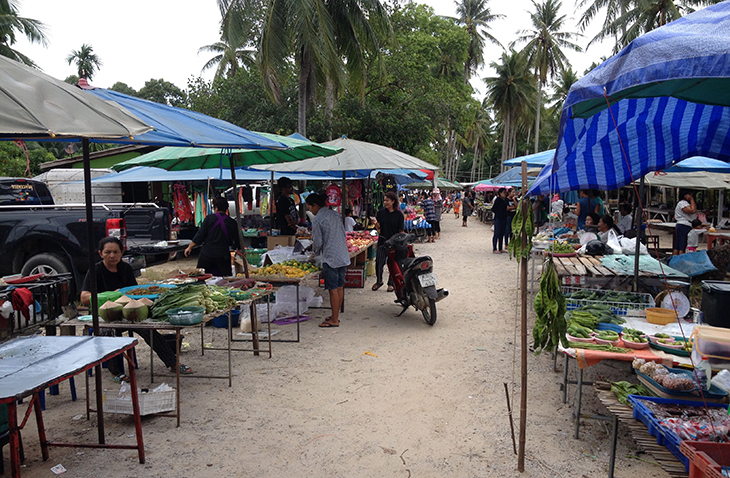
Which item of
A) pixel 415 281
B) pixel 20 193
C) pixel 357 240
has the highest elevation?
pixel 20 193

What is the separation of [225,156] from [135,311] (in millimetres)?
4878

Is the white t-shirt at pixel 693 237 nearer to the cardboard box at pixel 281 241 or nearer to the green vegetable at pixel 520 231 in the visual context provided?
the cardboard box at pixel 281 241

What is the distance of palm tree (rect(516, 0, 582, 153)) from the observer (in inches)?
1532

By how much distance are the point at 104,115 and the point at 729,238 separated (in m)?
14.1

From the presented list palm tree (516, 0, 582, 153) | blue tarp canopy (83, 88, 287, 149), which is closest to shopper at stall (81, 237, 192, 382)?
blue tarp canopy (83, 88, 287, 149)

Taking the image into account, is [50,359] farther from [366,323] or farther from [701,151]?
[701,151]

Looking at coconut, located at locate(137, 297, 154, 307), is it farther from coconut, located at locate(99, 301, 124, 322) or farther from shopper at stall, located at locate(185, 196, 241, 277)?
→ shopper at stall, located at locate(185, 196, 241, 277)

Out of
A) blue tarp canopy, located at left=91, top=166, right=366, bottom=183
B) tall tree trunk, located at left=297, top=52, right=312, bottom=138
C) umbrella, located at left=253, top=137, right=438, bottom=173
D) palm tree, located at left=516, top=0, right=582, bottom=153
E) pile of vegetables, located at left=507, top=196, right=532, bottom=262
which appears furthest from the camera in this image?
palm tree, located at left=516, top=0, right=582, bottom=153

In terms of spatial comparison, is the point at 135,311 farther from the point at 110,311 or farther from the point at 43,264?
the point at 43,264

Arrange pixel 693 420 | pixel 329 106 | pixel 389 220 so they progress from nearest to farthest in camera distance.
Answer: pixel 693 420 → pixel 389 220 → pixel 329 106

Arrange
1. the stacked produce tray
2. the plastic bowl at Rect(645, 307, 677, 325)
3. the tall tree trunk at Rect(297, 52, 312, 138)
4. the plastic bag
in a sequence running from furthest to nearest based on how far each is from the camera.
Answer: the tall tree trunk at Rect(297, 52, 312, 138) → the plastic bag → the plastic bowl at Rect(645, 307, 677, 325) → the stacked produce tray

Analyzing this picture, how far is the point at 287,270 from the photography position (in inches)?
290

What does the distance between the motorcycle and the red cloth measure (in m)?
5.09

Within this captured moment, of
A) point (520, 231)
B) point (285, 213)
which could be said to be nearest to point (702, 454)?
point (520, 231)
